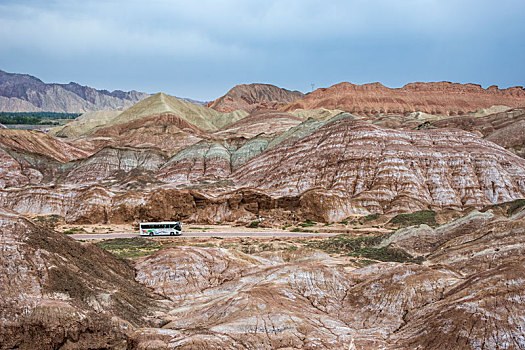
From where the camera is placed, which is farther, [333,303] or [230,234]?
[230,234]

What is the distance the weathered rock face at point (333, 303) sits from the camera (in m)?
11.0

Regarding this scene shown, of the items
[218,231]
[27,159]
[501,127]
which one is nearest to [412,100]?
[501,127]

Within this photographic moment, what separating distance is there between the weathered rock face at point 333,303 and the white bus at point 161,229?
2148cm

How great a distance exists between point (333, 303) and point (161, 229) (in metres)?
29.7

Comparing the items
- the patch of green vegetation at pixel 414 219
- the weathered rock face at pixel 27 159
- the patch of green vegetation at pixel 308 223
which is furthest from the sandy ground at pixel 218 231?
the weathered rock face at pixel 27 159

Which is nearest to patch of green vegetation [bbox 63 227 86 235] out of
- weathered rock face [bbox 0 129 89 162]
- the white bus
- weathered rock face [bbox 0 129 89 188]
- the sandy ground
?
the sandy ground

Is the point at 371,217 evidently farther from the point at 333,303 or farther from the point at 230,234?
the point at 333,303

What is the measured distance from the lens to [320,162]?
6181 centimetres

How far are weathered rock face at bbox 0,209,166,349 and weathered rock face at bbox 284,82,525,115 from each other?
568 feet

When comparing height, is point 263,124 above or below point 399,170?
above

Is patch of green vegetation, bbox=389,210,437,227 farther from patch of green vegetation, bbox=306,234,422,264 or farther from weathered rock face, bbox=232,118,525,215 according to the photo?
patch of green vegetation, bbox=306,234,422,264

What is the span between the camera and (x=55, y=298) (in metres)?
11.7

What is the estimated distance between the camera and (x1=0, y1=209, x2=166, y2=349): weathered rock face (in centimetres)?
1062

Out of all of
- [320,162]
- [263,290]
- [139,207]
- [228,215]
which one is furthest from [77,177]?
[263,290]
